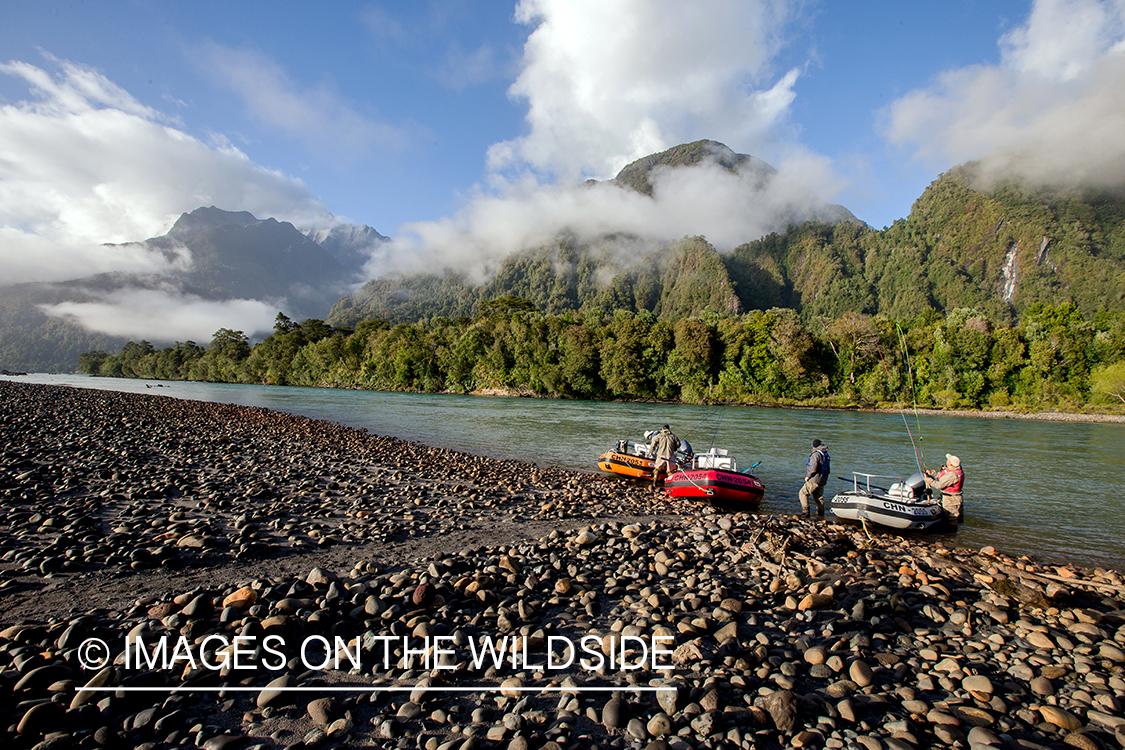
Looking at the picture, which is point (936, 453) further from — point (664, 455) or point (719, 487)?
point (719, 487)

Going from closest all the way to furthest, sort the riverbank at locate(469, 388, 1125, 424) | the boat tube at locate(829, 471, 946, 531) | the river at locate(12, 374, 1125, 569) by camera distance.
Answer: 1. the boat tube at locate(829, 471, 946, 531)
2. the river at locate(12, 374, 1125, 569)
3. the riverbank at locate(469, 388, 1125, 424)

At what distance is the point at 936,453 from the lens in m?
29.8

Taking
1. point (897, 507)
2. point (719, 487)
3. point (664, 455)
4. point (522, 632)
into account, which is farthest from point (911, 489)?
point (522, 632)

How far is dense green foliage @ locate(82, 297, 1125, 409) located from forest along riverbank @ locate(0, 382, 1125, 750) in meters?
56.7

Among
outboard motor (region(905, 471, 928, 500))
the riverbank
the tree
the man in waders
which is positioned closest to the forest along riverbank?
outboard motor (region(905, 471, 928, 500))

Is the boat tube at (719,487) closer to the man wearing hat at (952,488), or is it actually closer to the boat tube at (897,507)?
the boat tube at (897,507)

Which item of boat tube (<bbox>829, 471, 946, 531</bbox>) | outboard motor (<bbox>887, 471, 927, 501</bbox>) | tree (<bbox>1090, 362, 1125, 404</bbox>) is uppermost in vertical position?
tree (<bbox>1090, 362, 1125, 404</bbox>)

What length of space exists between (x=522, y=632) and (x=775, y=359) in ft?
264

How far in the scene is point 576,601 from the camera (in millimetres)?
6727

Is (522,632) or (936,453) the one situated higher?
(522,632)

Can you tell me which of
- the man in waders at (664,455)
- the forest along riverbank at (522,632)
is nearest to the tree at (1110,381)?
the man in waders at (664,455)

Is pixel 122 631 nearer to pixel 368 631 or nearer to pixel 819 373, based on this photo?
pixel 368 631

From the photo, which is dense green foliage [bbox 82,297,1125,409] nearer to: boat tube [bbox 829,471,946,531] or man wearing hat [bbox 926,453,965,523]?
man wearing hat [bbox 926,453,965,523]

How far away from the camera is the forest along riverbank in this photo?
4266mm
